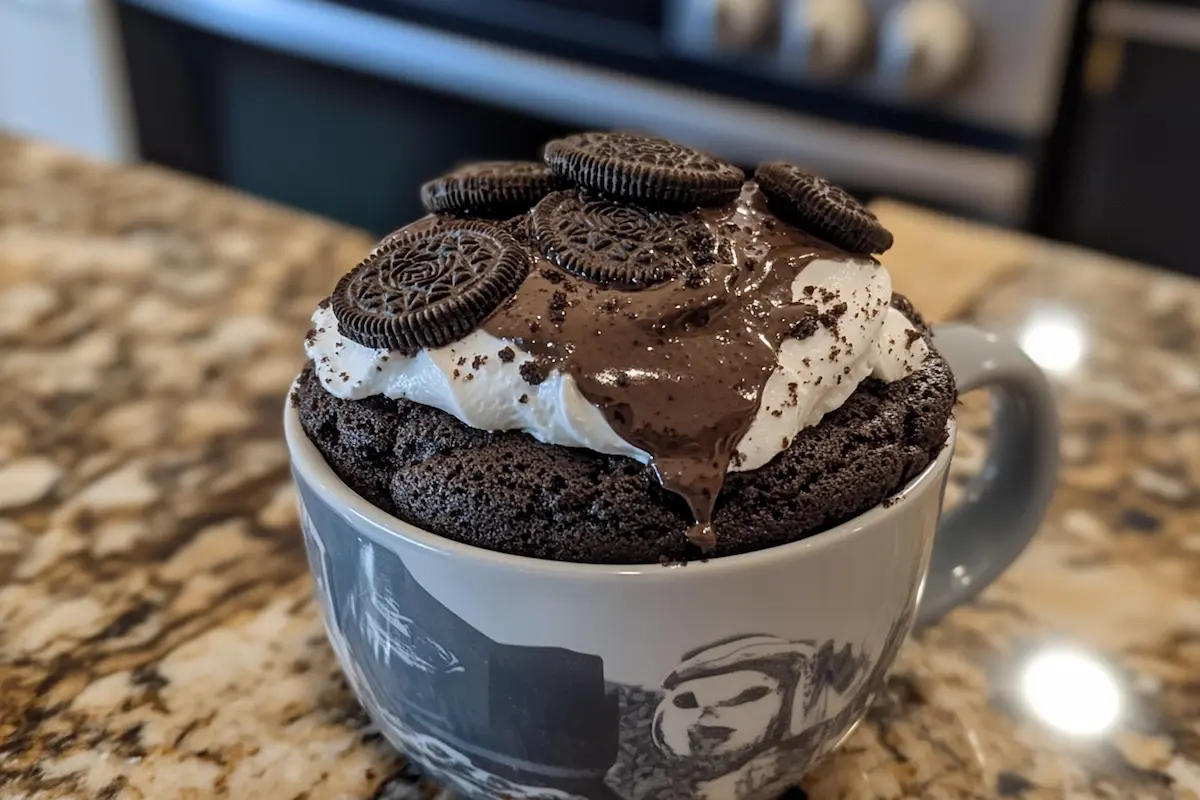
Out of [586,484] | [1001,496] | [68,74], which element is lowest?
[68,74]

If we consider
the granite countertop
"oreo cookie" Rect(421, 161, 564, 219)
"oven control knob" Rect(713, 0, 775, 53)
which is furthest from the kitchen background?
"oreo cookie" Rect(421, 161, 564, 219)

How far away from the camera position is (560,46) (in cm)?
143

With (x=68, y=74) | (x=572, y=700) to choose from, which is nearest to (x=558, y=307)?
(x=572, y=700)

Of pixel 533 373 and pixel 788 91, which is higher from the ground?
pixel 533 373

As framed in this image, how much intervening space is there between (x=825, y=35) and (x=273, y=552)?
0.90 m

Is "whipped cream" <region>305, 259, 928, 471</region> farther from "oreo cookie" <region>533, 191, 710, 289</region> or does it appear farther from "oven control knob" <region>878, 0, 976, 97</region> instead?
"oven control knob" <region>878, 0, 976, 97</region>

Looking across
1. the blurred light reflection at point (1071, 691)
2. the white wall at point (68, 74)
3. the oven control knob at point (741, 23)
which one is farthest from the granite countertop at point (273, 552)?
the white wall at point (68, 74)

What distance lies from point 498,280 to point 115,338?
0.62 m

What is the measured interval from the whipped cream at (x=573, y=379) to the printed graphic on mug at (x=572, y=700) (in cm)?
6

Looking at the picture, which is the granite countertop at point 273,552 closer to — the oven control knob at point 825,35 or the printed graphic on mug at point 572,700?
Answer: the printed graphic on mug at point 572,700

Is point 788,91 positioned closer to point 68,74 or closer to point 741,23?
point 741,23

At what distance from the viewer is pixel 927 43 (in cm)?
120

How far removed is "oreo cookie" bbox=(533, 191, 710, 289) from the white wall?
170 cm

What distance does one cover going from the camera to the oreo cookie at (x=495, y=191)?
1.62 feet
